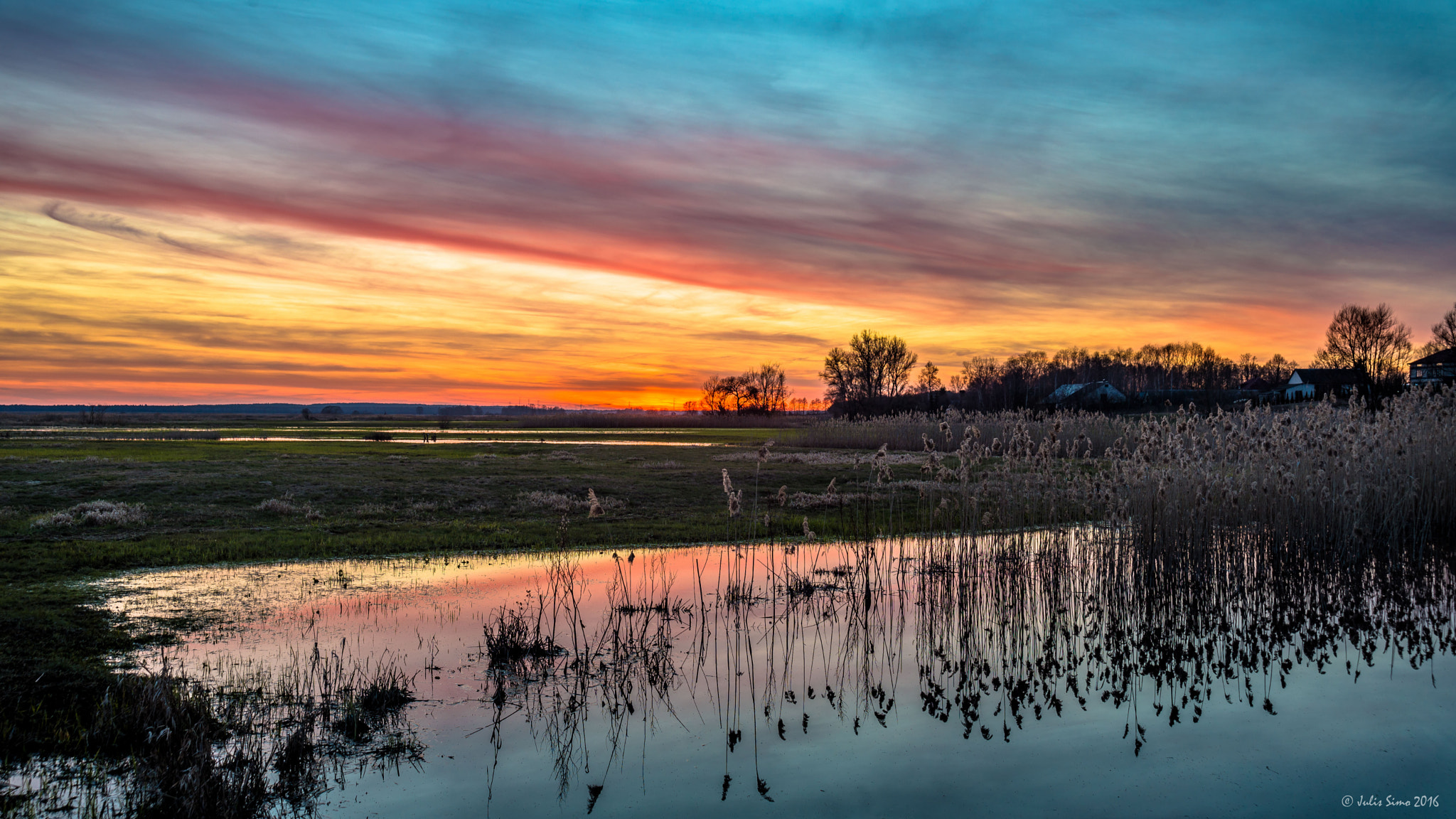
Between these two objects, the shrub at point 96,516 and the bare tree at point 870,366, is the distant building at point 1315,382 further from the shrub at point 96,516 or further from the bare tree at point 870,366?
the shrub at point 96,516

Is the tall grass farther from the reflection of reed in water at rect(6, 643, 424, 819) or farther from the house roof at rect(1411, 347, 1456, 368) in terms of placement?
the house roof at rect(1411, 347, 1456, 368)

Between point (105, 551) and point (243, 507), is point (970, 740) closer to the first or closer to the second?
point (105, 551)

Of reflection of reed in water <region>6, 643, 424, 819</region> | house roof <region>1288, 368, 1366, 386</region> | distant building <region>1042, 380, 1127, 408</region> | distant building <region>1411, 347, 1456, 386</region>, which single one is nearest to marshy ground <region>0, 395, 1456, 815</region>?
reflection of reed in water <region>6, 643, 424, 819</region>

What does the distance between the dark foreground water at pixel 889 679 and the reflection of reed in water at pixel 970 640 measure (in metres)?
0.04

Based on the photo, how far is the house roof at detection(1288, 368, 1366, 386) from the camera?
85500mm

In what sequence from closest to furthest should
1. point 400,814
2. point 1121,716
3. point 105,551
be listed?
1. point 400,814
2. point 1121,716
3. point 105,551

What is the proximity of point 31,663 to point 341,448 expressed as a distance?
36989mm

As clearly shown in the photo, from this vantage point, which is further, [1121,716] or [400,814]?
[1121,716]

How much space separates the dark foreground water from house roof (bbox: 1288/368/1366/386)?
91.8 m

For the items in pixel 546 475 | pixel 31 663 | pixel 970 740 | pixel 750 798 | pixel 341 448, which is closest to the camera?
pixel 750 798

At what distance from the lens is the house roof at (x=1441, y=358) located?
66750mm

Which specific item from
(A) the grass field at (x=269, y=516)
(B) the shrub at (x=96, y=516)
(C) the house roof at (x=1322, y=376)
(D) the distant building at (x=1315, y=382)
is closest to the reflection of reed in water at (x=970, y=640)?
(A) the grass field at (x=269, y=516)

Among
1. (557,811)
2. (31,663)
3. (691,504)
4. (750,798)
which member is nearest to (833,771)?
(750,798)

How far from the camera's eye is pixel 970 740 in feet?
20.7
